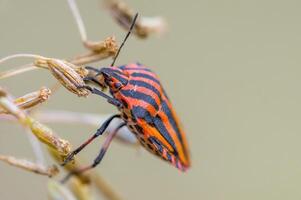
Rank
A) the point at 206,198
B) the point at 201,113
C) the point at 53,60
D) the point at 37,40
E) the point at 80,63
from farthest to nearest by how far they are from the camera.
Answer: the point at 201,113 < the point at 206,198 < the point at 37,40 < the point at 80,63 < the point at 53,60

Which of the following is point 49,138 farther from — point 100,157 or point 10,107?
point 100,157

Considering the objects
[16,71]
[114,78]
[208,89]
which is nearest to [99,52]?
[114,78]

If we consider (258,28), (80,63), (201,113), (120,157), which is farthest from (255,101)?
(80,63)

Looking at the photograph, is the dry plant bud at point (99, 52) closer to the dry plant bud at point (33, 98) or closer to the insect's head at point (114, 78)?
the insect's head at point (114, 78)

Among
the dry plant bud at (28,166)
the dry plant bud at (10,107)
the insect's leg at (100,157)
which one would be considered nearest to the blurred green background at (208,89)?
the insect's leg at (100,157)

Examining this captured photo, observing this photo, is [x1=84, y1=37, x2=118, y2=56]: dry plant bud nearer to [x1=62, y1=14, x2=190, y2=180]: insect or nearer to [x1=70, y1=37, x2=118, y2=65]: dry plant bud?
[x1=70, y1=37, x2=118, y2=65]: dry plant bud

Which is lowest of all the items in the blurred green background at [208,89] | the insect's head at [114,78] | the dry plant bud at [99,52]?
the blurred green background at [208,89]

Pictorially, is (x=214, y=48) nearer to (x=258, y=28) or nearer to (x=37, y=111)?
(x=258, y=28)
